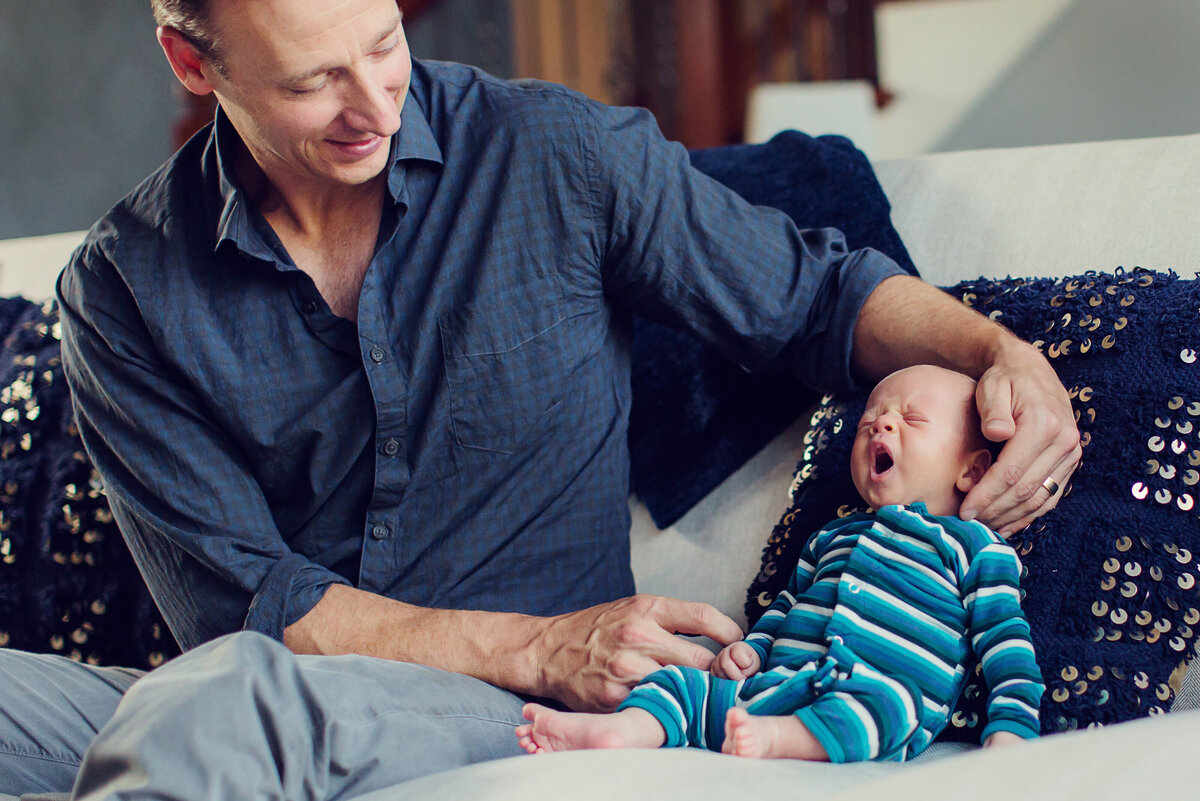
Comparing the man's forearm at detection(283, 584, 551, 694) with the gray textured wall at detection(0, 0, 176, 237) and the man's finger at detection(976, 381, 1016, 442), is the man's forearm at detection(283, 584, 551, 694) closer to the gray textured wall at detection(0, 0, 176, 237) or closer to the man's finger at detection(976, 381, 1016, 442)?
the man's finger at detection(976, 381, 1016, 442)

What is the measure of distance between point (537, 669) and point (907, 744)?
1.26ft

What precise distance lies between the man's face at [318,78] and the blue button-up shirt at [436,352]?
70mm

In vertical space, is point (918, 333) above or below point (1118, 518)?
above

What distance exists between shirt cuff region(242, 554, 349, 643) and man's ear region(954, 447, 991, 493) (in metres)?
0.72

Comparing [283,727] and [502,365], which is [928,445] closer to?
[502,365]

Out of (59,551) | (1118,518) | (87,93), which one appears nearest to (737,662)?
(1118,518)

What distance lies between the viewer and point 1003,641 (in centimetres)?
98

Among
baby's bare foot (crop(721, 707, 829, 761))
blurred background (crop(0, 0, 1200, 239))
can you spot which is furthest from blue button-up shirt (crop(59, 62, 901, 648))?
blurred background (crop(0, 0, 1200, 239))

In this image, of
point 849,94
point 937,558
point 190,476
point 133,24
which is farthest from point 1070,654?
point 133,24

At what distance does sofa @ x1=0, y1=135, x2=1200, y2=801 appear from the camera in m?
0.82

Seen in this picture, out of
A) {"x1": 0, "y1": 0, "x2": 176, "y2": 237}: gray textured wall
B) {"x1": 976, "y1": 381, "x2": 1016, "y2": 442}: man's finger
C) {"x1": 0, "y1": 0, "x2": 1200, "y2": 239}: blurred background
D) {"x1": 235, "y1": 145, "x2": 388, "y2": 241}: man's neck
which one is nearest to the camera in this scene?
{"x1": 976, "y1": 381, "x2": 1016, "y2": 442}: man's finger

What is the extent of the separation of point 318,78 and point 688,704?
0.77m

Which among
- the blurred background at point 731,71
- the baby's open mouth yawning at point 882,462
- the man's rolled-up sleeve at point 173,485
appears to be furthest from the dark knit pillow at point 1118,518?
the blurred background at point 731,71

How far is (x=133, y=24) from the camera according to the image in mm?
4391
